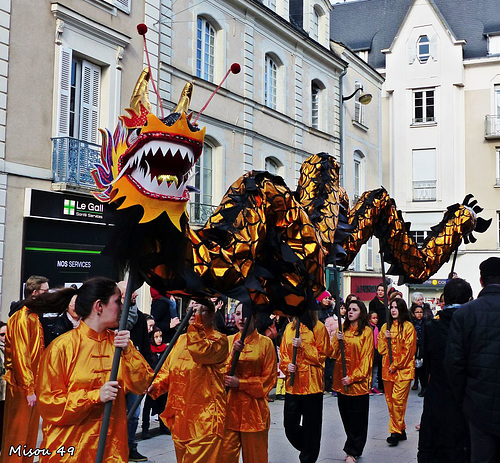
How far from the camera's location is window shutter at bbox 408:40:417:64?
29663mm

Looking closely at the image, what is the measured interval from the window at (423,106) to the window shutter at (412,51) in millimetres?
1389

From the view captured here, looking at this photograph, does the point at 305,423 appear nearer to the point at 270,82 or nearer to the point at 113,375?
the point at 113,375

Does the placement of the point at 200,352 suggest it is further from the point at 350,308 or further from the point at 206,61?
the point at 206,61

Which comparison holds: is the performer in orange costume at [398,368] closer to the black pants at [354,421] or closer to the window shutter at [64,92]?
the black pants at [354,421]

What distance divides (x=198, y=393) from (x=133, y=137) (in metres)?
2.22

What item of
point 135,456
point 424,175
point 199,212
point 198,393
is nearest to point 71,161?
point 199,212

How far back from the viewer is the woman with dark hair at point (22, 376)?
5.46 m

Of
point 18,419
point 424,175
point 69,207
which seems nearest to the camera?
point 18,419

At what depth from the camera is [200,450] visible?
4.84m

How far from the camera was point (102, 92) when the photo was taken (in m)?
13.8

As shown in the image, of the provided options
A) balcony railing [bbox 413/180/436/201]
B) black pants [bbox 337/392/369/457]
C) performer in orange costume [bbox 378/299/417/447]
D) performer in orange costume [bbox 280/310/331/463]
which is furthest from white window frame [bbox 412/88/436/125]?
performer in orange costume [bbox 280/310/331/463]

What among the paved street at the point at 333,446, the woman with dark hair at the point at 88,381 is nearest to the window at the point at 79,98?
the paved street at the point at 333,446

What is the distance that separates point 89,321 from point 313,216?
2.10 m

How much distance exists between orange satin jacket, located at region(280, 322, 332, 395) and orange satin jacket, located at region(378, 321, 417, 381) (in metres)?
1.41
